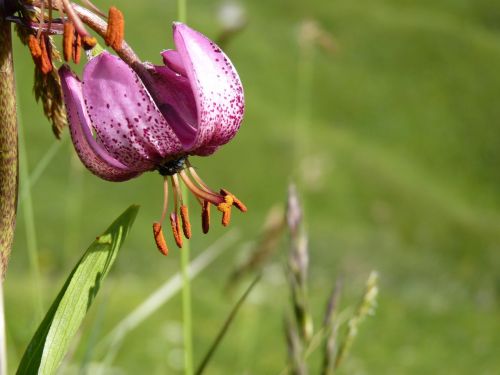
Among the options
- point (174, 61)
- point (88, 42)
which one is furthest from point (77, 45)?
point (174, 61)

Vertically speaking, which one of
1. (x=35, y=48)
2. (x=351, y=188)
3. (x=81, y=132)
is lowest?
(x=351, y=188)

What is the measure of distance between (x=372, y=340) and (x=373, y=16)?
15.3 meters

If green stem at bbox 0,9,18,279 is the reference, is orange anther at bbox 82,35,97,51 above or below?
above

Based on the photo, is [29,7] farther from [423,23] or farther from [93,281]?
[423,23]

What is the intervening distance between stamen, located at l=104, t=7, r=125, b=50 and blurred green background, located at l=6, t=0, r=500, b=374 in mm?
8444

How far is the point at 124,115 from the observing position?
107cm

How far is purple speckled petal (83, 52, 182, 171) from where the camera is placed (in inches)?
40.9

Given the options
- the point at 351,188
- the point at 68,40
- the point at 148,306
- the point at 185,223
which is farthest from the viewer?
the point at 351,188

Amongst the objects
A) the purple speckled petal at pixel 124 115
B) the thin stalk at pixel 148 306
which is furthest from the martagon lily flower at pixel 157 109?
the thin stalk at pixel 148 306

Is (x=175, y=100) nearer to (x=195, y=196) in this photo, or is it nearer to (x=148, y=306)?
(x=195, y=196)

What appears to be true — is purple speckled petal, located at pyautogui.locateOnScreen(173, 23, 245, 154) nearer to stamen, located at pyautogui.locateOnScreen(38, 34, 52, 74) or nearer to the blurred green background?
stamen, located at pyautogui.locateOnScreen(38, 34, 52, 74)

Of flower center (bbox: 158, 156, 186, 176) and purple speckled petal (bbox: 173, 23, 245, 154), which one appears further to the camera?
flower center (bbox: 158, 156, 186, 176)

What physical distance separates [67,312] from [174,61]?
34 centimetres

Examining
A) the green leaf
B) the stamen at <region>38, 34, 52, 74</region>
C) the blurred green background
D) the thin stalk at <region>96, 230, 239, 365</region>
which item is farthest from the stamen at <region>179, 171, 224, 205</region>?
the blurred green background
